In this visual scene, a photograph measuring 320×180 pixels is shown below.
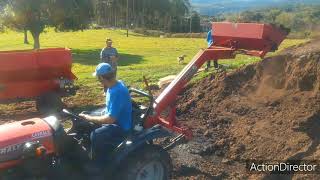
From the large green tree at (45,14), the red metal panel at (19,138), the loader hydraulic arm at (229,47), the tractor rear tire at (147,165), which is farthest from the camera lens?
the large green tree at (45,14)

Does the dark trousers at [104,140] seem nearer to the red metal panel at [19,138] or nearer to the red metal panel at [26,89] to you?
the red metal panel at [19,138]

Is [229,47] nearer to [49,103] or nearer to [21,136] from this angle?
[21,136]

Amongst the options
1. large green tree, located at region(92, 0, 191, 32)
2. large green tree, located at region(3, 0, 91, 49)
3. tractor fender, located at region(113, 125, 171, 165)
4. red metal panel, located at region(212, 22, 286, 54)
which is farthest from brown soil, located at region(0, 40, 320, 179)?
large green tree, located at region(92, 0, 191, 32)

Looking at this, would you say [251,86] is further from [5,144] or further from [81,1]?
[81,1]

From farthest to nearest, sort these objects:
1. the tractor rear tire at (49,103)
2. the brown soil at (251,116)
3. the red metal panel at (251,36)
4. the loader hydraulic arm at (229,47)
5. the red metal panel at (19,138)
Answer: the tractor rear tire at (49,103), the red metal panel at (251,36), the loader hydraulic arm at (229,47), the brown soil at (251,116), the red metal panel at (19,138)

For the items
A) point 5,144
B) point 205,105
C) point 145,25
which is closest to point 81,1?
point 205,105

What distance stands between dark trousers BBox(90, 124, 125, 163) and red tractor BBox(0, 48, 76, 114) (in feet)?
20.6

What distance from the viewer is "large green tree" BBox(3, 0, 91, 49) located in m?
33.2

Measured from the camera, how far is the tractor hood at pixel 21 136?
5.24 meters

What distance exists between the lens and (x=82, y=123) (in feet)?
19.7

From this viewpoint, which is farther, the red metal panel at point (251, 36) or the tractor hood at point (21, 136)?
the red metal panel at point (251, 36)

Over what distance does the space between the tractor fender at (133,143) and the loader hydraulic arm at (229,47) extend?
1.23 meters

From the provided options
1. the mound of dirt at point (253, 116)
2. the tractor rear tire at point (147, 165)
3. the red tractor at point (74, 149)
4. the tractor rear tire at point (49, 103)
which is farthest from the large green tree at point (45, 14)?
the tractor rear tire at point (147, 165)

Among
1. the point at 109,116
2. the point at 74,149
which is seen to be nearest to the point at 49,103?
the point at 74,149
